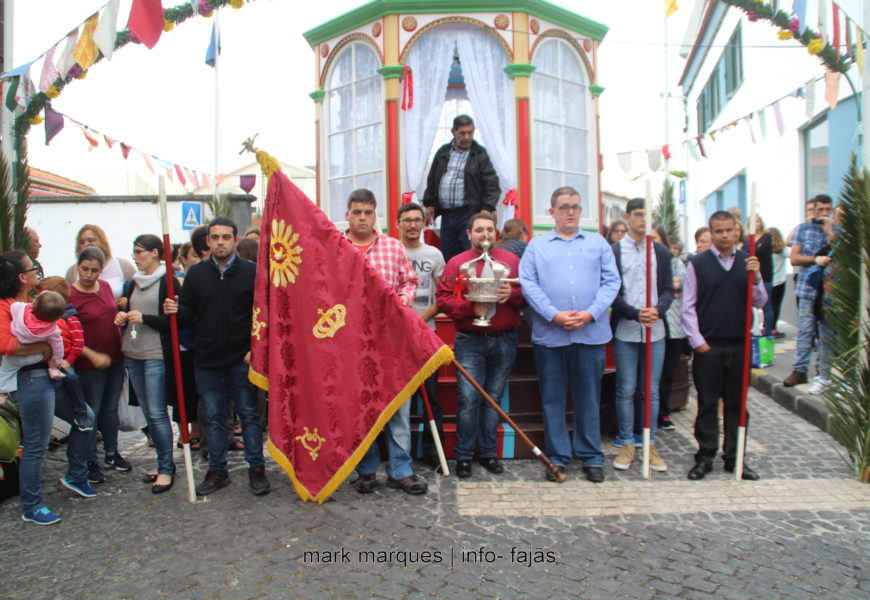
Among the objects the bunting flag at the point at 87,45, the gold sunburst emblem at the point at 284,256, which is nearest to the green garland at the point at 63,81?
the bunting flag at the point at 87,45

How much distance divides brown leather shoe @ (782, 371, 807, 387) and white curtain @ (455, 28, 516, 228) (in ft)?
11.3

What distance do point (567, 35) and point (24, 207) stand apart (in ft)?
19.0

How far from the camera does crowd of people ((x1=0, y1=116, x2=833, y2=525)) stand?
16.0 feet

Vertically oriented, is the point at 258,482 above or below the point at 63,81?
below

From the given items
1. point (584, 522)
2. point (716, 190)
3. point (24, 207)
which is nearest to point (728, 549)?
point (584, 522)

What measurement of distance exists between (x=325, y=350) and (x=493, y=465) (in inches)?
61.2

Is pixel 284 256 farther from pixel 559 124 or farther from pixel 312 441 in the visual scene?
pixel 559 124

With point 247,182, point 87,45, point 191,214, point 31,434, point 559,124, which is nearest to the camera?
point 31,434

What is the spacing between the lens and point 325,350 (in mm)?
4711

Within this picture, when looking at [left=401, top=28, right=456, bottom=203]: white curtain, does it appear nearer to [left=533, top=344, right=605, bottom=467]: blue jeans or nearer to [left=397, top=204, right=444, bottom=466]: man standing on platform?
[left=397, top=204, right=444, bottom=466]: man standing on platform

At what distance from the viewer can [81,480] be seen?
16.3 feet

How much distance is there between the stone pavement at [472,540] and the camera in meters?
3.45

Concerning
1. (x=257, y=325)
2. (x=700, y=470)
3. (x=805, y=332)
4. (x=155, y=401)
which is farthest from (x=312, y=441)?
(x=805, y=332)

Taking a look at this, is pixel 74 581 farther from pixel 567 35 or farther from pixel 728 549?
pixel 567 35
